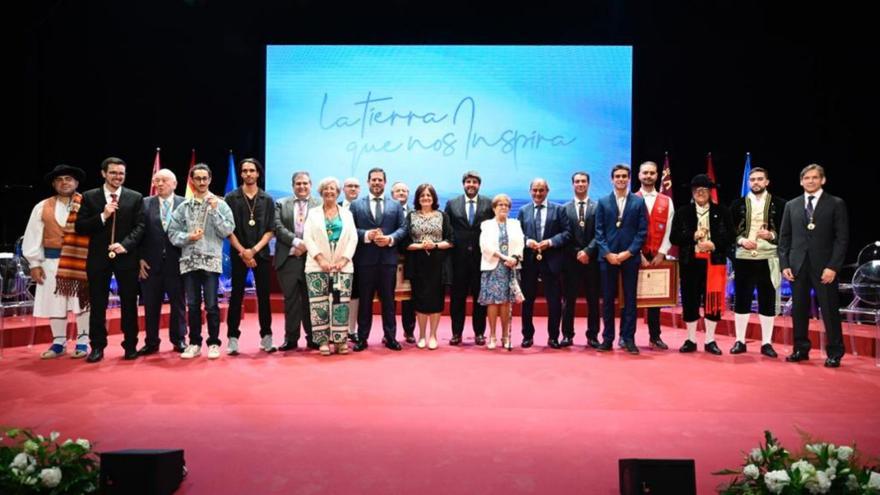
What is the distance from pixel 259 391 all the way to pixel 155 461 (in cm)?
169

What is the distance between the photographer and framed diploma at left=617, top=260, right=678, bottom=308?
536cm

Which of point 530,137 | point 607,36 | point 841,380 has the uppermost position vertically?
point 607,36

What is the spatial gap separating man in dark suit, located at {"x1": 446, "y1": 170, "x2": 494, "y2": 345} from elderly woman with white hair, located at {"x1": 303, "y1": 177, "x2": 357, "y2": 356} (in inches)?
42.2

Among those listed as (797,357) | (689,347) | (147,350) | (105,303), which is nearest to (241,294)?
(147,350)

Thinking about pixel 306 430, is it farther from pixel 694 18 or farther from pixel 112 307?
pixel 694 18

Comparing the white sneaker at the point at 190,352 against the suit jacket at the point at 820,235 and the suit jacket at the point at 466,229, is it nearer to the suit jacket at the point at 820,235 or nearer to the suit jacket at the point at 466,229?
the suit jacket at the point at 466,229

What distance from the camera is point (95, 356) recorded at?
4707 millimetres

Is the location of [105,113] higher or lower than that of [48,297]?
higher

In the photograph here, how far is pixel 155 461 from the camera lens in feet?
6.73

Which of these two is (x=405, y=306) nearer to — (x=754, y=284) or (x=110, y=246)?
(x=110, y=246)

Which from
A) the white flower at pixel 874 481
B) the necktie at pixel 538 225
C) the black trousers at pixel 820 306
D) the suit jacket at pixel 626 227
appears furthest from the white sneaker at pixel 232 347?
the black trousers at pixel 820 306

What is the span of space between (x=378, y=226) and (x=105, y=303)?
2179 mm

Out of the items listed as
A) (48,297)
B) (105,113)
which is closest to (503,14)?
(105,113)

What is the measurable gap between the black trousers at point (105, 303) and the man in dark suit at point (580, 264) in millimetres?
3458
